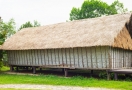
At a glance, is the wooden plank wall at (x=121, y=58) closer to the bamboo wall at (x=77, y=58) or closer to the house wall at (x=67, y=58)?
the bamboo wall at (x=77, y=58)

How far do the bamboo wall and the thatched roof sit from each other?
0.68 m

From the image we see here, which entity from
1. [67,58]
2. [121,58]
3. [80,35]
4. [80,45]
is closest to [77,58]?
[67,58]

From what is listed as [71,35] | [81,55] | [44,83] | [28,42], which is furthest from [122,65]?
[28,42]

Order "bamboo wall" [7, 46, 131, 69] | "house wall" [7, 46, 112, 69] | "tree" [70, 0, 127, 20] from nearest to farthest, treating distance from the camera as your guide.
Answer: "bamboo wall" [7, 46, 131, 69]
"house wall" [7, 46, 112, 69]
"tree" [70, 0, 127, 20]

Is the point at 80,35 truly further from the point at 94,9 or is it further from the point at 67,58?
the point at 94,9

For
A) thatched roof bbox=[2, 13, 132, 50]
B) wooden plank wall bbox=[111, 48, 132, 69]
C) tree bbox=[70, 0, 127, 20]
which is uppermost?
tree bbox=[70, 0, 127, 20]

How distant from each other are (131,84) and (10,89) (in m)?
7.09

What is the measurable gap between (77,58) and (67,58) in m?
1.03

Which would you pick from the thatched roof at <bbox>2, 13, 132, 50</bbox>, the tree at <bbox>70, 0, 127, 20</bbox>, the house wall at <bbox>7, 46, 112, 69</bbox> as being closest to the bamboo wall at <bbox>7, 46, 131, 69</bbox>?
the house wall at <bbox>7, 46, 112, 69</bbox>

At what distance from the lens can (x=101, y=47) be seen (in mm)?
18094

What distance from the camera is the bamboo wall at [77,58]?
1794cm

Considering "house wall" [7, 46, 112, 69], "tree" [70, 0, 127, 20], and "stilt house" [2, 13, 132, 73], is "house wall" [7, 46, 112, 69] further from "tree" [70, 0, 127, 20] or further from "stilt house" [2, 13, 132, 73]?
"tree" [70, 0, 127, 20]

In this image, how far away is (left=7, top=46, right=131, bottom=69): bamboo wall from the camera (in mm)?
17938

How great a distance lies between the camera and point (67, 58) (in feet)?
66.1
